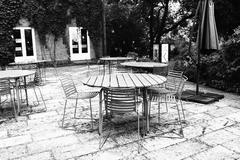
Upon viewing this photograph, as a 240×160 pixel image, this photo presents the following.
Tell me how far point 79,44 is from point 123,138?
36.7ft

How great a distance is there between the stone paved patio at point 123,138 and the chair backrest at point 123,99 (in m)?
0.49

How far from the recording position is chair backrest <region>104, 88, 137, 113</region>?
2854 mm

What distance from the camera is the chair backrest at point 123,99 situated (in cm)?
285

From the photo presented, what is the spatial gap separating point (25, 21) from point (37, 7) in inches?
39.0

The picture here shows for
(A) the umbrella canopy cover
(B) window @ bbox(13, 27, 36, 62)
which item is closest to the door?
(B) window @ bbox(13, 27, 36, 62)

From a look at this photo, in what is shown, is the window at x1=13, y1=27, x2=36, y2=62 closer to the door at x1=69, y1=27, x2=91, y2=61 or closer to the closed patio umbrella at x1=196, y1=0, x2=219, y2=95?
the door at x1=69, y1=27, x2=91, y2=61

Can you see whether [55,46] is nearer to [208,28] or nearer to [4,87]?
[4,87]

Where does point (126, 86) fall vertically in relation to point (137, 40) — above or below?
below

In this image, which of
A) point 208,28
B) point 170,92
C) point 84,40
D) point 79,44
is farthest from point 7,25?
point 170,92

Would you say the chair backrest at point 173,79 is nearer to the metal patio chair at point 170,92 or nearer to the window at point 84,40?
the metal patio chair at point 170,92

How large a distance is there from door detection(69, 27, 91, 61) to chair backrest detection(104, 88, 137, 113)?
35.9 feet

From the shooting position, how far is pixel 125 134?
329 cm

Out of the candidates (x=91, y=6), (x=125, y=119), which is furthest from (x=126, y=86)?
(x=91, y=6)

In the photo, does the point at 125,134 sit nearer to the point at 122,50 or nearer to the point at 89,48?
the point at 89,48
